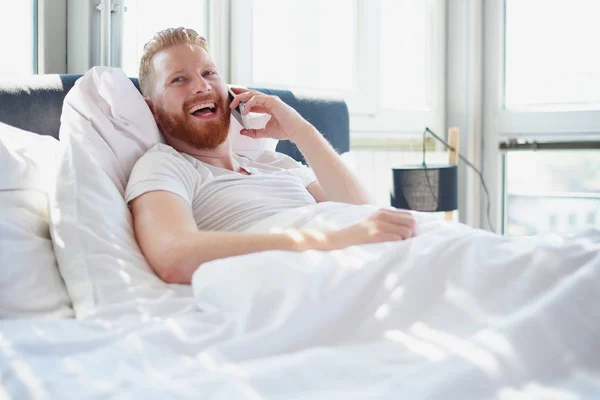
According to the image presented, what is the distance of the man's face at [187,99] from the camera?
172 cm

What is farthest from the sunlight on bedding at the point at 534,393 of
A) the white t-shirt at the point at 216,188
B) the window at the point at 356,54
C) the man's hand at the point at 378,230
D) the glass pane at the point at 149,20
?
the window at the point at 356,54

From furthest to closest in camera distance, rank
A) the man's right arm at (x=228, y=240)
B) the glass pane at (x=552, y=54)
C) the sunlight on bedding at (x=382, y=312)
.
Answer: the glass pane at (x=552, y=54) < the man's right arm at (x=228, y=240) < the sunlight on bedding at (x=382, y=312)

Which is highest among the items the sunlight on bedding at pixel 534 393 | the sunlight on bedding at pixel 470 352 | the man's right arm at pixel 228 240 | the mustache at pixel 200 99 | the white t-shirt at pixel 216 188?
the mustache at pixel 200 99

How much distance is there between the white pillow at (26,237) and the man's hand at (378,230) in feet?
1.68

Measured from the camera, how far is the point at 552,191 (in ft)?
11.3

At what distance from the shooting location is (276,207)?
1.61m

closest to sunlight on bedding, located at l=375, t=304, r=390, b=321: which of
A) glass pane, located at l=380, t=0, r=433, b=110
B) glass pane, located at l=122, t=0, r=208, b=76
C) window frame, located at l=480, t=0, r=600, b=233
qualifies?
glass pane, located at l=122, t=0, r=208, b=76

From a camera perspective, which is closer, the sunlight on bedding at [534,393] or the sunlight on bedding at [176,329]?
the sunlight on bedding at [534,393]

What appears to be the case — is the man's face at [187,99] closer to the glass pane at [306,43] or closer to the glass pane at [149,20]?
the glass pane at [149,20]

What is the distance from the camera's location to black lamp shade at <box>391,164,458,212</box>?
8.75 feet

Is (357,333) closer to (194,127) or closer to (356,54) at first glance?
(194,127)

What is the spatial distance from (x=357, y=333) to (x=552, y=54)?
2.96 metres

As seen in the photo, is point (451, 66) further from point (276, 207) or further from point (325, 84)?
point (276, 207)

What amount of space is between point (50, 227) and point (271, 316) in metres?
0.54
